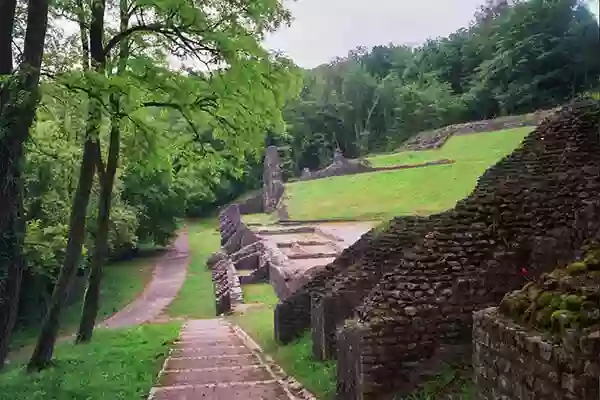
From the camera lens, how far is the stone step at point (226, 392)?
30.2ft

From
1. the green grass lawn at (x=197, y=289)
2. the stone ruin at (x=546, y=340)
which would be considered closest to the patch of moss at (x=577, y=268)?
the stone ruin at (x=546, y=340)

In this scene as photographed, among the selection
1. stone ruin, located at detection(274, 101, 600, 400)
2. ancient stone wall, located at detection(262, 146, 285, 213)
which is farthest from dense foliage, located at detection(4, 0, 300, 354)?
ancient stone wall, located at detection(262, 146, 285, 213)

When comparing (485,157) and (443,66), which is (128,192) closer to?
(485,157)

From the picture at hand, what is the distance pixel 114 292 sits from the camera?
107 feet

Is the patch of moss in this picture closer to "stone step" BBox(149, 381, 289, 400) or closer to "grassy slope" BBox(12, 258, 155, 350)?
"stone step" BBox(149, 381, 289, 400)

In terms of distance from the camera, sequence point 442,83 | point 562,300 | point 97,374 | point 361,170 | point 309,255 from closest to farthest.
Result: 1. point 562,300
2. point 97,374
3. point 309,255
4. point 361,170
5. point 442,83

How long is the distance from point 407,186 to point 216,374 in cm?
2743

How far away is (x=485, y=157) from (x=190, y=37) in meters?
31.8

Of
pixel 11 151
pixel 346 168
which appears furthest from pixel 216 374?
pixel 346 168

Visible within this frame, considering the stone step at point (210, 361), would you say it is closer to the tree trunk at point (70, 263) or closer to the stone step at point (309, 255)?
the tree trunk at point (70, 263)

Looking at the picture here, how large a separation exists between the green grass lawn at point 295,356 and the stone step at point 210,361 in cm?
45

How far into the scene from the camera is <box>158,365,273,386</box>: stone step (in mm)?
10438

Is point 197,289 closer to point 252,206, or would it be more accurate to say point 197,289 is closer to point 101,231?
point 101,231

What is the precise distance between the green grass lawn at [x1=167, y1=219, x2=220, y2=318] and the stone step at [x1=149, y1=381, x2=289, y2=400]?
1361cm
